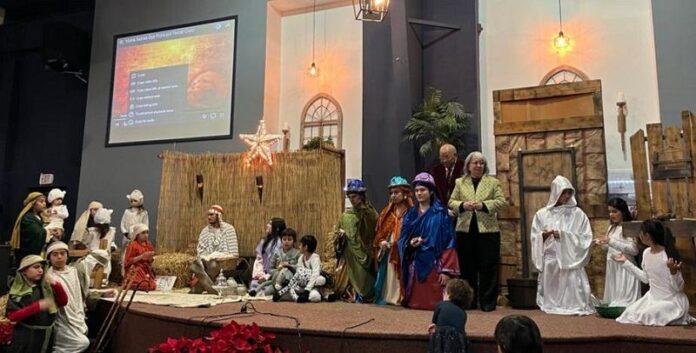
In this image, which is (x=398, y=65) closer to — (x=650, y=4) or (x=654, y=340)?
(x=650, y=4)

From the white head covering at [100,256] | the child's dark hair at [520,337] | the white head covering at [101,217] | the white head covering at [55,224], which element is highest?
the white head covering at [101,217]

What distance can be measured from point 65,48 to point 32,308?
25.9 ft

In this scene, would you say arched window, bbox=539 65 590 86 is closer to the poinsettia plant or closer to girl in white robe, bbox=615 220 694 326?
girl in white robe, bbox=615 220 694 326

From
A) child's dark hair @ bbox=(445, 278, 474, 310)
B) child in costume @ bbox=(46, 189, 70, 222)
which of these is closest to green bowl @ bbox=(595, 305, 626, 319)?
child's dark hair @ bbox=(445, 278, 474, 310)

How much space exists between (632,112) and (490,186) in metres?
3.99

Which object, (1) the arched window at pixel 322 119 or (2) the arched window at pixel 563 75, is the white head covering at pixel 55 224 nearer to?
(1) the arched window at pixel 322 119

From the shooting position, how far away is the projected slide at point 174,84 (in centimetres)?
934

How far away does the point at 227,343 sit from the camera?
3.03m

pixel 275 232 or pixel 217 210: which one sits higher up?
pixel 217 210

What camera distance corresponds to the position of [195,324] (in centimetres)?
391

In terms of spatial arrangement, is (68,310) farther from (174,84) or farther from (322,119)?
(174,84)

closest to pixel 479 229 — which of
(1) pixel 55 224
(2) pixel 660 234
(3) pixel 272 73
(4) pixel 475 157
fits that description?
(4) pixel 475 157

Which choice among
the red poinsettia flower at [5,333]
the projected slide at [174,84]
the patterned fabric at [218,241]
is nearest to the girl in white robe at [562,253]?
the patterned fabric at [218,241]

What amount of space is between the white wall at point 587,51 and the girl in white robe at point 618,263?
3.40 metres
